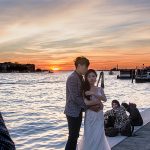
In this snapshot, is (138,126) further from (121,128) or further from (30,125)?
(30,125)

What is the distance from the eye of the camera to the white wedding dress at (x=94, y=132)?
262 inches

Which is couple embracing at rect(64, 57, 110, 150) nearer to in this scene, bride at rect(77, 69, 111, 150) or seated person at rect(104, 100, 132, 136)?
bride at rect(77, 69, 111, 150)

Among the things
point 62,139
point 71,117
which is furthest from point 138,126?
point 71,117

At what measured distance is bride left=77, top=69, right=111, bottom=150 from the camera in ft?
21.3

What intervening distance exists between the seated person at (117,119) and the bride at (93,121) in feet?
7.62

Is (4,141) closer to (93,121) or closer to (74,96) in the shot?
(74,96)

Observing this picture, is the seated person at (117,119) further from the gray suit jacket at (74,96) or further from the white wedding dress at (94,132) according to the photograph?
the gray suit jacket at (74,96)

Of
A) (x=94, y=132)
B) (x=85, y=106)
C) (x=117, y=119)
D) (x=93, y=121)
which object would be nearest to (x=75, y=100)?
(x=85, y=106)

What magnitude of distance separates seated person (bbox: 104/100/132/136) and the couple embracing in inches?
93.9

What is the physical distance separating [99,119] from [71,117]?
0.80m

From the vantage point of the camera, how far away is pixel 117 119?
374 inches

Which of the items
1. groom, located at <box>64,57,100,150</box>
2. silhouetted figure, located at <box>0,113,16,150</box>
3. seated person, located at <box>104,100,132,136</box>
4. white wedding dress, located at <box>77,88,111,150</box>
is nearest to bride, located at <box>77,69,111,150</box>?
white wedding dress, located at <box>77,88,111,150</box>

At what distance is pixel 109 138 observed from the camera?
8930mm

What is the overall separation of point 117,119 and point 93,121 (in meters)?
2.94
